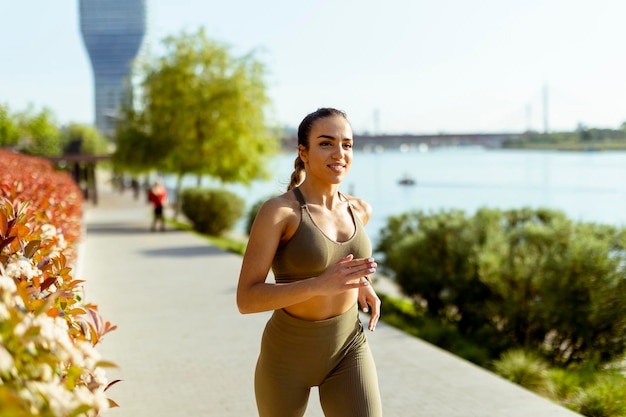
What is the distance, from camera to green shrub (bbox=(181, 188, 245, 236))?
27609 millimetres

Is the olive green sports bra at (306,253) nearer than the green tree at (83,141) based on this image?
Yes

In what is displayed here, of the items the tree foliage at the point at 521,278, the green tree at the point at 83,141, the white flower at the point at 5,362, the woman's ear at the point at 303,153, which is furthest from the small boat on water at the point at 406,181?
the white flower at the point at 5,362

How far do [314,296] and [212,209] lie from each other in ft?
81.1

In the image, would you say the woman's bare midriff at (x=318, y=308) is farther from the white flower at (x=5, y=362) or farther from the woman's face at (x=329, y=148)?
the white flower at (x=5, y=362)

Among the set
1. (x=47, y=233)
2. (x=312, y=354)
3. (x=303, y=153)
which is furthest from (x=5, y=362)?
(x=47, y=233)

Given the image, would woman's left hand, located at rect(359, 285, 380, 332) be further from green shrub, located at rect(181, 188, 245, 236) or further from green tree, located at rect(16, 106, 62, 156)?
green tree, located at rect(16, 106, 62, 156)

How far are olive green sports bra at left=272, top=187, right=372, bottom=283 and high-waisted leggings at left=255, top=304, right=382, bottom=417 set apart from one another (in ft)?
0.73

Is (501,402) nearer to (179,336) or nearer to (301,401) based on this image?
(301,401)

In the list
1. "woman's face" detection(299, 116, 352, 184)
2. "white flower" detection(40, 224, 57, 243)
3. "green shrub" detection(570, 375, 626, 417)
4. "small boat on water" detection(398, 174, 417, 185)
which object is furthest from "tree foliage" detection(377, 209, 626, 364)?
"small boat on water" detection(398, 174, 417, 185)

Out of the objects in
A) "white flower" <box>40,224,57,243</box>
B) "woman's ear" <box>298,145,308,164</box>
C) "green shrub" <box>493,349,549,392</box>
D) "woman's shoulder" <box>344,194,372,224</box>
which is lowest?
"green shrub" <box>493,349,549,392</box>

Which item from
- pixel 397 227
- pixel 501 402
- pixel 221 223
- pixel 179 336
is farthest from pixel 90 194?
pixel 501 402

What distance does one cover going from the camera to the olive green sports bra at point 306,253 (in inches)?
127

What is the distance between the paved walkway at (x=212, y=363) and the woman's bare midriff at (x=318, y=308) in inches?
114

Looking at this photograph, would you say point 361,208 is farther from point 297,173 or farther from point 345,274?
point 345,274
